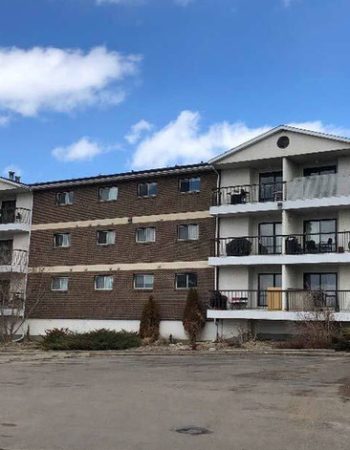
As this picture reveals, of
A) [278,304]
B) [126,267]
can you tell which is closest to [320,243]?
[278,304]

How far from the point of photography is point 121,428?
9352 mm

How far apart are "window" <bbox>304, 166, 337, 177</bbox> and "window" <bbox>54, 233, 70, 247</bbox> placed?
46.1 feet

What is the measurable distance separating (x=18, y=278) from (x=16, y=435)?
28674 mm

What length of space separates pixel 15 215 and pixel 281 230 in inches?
644

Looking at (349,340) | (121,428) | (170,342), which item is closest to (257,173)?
(170,342)

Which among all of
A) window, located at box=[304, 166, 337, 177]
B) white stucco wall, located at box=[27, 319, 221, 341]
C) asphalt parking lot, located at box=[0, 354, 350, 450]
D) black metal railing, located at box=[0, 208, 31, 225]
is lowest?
asphalt parking lot, located at box=[0, 354, 350, 450]

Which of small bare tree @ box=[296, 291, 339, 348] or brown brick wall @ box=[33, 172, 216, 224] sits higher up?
brown brick wall @ box=[33, 172, 216, 224]

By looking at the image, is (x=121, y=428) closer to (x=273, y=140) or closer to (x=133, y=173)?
(x=273, y=140)

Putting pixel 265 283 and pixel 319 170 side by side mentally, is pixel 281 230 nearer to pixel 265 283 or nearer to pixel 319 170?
pixel 265 283

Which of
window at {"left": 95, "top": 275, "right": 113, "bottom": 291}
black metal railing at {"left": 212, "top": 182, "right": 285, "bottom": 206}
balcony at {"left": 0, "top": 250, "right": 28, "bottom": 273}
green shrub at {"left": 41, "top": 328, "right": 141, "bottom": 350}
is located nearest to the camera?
green shrub at {"left": 41, "top": 328, "right": 141, "bottom": 350}

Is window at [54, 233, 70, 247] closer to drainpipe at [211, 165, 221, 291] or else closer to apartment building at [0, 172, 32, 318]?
apartment building at [0, 172, 32, 318]

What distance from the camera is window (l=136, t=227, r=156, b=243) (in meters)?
33.9

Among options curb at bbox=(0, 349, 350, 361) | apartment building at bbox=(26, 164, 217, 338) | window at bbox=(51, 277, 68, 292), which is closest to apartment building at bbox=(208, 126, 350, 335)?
apartment building at bbox=(26, 164, 217, 338)

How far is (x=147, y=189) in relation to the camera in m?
34.7
